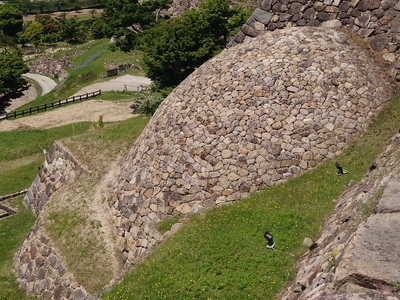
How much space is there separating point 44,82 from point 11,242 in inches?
2545

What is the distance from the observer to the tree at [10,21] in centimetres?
12109

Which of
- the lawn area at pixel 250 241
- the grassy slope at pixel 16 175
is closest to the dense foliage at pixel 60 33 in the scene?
the grassy slope at pixel 16 175

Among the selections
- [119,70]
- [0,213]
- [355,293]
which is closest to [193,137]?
[355,293]

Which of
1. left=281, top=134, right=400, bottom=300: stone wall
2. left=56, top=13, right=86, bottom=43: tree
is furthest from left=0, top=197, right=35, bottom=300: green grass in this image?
left=56, top=13, right=86, bottom=43: tree

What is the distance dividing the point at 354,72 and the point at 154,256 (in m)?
13.0

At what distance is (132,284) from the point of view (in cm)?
1736

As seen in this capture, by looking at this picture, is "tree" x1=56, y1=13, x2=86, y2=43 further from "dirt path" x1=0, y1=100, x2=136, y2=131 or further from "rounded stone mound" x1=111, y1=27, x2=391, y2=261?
"rounded stone mound" x1=111, y1=27, x2=391, y2=261

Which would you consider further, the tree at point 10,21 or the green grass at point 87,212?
the tree at point 10,21

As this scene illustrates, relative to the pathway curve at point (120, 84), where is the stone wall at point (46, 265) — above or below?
above

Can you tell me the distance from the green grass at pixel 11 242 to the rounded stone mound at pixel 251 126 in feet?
22.0

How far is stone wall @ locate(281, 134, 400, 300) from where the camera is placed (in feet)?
31.3

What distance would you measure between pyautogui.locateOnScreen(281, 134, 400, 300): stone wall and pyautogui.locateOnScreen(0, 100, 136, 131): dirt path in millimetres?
38993

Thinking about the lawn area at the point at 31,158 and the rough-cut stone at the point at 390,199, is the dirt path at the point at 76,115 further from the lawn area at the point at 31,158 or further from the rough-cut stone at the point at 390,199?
the rough-cut stone at the point at 390,199

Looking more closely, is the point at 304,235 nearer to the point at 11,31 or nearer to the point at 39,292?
the point at 39,292
